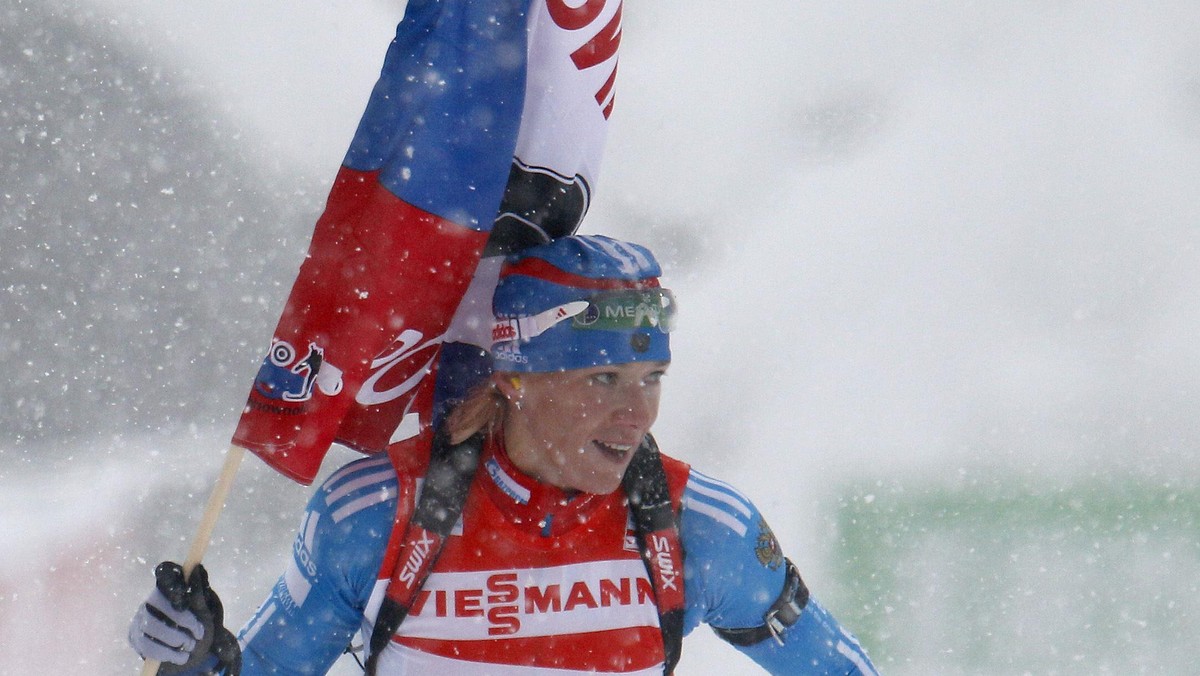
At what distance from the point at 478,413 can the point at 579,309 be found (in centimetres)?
32

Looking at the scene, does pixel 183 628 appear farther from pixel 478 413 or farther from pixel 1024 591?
pixel 1024 591

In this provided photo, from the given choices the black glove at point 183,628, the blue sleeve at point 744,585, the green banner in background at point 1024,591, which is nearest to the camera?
the black glove at point 183,628

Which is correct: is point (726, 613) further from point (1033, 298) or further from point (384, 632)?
point (1033, 298)

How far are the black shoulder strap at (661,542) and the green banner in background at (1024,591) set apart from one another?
8.81 feet

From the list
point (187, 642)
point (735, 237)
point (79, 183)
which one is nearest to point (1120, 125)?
point (735, 237)

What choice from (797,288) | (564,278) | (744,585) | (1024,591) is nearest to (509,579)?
(744,585)

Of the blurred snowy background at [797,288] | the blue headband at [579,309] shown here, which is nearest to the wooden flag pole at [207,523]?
the blue headband at [579,309]

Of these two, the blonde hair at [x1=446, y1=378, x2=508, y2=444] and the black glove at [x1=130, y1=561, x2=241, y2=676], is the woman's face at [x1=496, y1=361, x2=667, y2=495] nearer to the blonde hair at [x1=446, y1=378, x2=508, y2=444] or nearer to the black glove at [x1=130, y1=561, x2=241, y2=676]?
the blonde hair at [x1=446, y1=378, x2=508, y2=444]

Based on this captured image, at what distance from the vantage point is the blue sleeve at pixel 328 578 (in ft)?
6.76

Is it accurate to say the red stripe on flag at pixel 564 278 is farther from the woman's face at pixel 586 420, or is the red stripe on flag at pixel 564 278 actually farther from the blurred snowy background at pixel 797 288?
the blurred snowy background at pixel 797 288

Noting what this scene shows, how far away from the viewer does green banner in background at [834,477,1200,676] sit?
4578mm

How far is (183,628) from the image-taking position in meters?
1.96

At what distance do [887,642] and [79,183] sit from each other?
4263mm

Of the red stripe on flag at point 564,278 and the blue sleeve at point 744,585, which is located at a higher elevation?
the red stripe on flag at point 564,278
